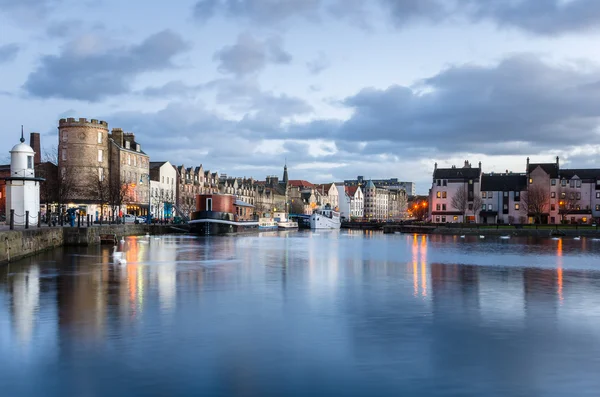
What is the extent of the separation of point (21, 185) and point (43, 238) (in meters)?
3.69

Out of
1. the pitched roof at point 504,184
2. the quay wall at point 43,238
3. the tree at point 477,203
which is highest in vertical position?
the pitched roof at point 504,184

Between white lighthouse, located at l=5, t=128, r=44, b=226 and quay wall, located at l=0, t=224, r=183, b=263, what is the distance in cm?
205

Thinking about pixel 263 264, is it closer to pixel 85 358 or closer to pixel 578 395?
pixel 85 358

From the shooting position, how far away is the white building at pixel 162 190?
10206 centimetres

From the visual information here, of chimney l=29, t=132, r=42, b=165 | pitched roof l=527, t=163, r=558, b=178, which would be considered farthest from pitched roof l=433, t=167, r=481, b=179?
chimney l=29, t=132, r=42, b=165

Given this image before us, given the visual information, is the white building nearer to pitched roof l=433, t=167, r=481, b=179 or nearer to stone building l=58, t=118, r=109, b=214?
stone building l=58, t=118, r=109, b=214

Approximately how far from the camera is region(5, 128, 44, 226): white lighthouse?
1497 inches

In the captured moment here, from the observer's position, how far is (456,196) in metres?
118

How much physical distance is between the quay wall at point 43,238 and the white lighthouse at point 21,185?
2050 mm

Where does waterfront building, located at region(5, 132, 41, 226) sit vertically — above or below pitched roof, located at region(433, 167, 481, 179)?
below

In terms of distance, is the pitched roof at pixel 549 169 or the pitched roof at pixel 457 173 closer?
the pitched roof at pixel 549 169

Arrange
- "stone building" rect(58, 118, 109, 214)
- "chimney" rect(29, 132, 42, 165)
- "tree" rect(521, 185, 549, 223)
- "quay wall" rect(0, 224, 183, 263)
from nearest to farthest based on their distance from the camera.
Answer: "quay wall" rect(0, 224, 183, 263)
"stone building" rect(58, 118, 109, 214)
"chimney" rect(29, 132, 42, 165)
"tree" rect(521, 185, 549, 223)

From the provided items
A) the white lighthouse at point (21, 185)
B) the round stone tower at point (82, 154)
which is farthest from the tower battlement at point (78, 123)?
the white lighthouse at point (21, 185)

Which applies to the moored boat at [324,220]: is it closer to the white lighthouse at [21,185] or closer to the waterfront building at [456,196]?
the waterfront building at [456,196]
